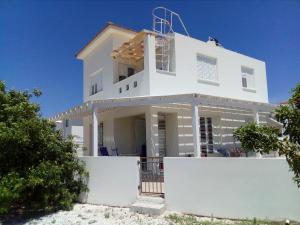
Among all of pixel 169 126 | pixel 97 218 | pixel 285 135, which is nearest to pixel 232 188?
pixel 285 135

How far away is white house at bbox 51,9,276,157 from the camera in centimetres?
1684

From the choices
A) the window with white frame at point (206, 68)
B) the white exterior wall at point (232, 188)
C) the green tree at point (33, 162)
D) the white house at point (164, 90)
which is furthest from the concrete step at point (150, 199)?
the window with white frame at point (206, 68)

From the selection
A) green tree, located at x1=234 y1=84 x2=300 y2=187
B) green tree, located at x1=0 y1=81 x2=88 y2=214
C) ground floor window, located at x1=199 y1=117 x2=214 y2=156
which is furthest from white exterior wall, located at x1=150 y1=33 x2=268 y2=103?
green tree, located at x1=234 y1=84 x2=300 y2=187

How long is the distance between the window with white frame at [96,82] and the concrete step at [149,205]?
13.4 m

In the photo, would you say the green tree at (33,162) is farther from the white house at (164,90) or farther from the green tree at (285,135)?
the green tree at (285,135)

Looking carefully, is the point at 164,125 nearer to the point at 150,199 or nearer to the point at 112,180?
the point at 112,180

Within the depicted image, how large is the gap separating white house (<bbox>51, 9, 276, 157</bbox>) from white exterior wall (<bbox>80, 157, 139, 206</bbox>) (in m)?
1.36

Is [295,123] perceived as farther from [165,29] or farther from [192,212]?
[165,29]

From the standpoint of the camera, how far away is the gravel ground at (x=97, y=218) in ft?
33.4

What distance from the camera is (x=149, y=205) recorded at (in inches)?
437

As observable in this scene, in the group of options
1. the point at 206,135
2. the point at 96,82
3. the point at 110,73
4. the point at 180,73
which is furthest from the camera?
the point at 96,82

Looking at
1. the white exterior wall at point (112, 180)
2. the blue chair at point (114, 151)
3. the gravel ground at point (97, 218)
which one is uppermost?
the blue chair at point (114, 151)

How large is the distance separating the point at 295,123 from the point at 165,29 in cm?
1464

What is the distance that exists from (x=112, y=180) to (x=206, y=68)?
1206 centimetres
